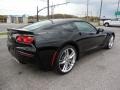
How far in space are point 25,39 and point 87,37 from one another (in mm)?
1909

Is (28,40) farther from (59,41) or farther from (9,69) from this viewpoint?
(9,69)

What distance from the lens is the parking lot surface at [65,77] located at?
2752mm

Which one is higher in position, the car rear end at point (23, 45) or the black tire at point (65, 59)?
the car rear end at point (23, 45)

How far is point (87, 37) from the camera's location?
400 cm

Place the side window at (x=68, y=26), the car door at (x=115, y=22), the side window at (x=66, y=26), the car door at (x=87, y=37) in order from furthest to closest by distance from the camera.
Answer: the car door at (x=115, y=22) → the car door at (x=87, y=37) → the side window at (x=68, y=26) → the side window at (x=66, y=26)

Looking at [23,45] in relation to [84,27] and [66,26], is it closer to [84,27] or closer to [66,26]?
[66,26]

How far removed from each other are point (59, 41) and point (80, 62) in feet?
4.48

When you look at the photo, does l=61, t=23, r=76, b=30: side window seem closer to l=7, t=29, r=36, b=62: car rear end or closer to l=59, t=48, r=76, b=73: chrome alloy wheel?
l=59, t=48, r=76, b=73: chrome alloy wheel

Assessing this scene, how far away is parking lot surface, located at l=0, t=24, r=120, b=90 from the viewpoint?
275cm

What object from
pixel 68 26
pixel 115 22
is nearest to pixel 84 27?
pixel 68 26

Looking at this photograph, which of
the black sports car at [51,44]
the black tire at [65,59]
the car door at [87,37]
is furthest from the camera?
the car door at [87,37]

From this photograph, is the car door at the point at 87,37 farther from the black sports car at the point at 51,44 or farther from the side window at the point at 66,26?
the side window at the point at 66,26

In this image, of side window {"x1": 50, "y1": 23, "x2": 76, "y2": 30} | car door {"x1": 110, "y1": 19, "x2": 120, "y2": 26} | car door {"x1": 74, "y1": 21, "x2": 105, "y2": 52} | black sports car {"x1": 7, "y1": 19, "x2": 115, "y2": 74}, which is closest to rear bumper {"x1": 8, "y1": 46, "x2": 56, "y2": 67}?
black sports car {"x1": 7, "y1": 19, "x2": 115, "y2": 74}

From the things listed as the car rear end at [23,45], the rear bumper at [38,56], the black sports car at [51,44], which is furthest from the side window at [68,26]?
the car rear end at [23,45]
